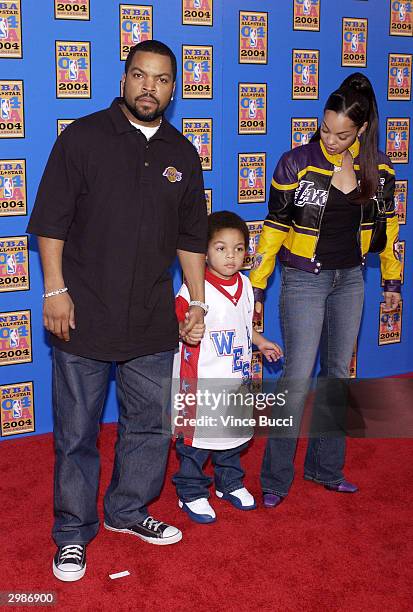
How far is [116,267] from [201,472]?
108cm

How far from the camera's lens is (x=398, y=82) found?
484 centimetres

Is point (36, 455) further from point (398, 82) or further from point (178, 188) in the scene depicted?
point (398, 82)

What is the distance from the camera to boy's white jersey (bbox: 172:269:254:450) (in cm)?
320

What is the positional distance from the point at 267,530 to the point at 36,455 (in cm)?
133

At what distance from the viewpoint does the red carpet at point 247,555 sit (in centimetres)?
274

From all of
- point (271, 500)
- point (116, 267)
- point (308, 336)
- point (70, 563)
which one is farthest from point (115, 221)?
point (271, 500)

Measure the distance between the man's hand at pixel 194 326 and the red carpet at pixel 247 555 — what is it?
2.64ft

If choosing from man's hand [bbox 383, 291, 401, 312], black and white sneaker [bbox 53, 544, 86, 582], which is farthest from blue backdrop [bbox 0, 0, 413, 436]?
black and white sneaker [bbox 53, 544, 86, 582]

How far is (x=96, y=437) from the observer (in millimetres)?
2924

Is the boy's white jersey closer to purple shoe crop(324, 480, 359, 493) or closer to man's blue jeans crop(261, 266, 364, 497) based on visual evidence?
man's blue jeans crop(261, 266, 364, 497)

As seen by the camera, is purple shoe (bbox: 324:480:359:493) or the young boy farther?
purple shoe (bbox: 324:480:359:493)

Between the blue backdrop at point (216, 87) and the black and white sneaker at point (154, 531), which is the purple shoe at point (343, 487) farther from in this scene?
the blue backdrop at point (216, 87)

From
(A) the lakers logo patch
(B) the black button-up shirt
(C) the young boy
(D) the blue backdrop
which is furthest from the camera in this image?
(D) the blue backdrop

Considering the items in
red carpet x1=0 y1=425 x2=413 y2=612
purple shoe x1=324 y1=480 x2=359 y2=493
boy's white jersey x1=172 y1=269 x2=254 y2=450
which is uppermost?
boy's white jersey x1=172 y1=269 x2=254 y2=450
